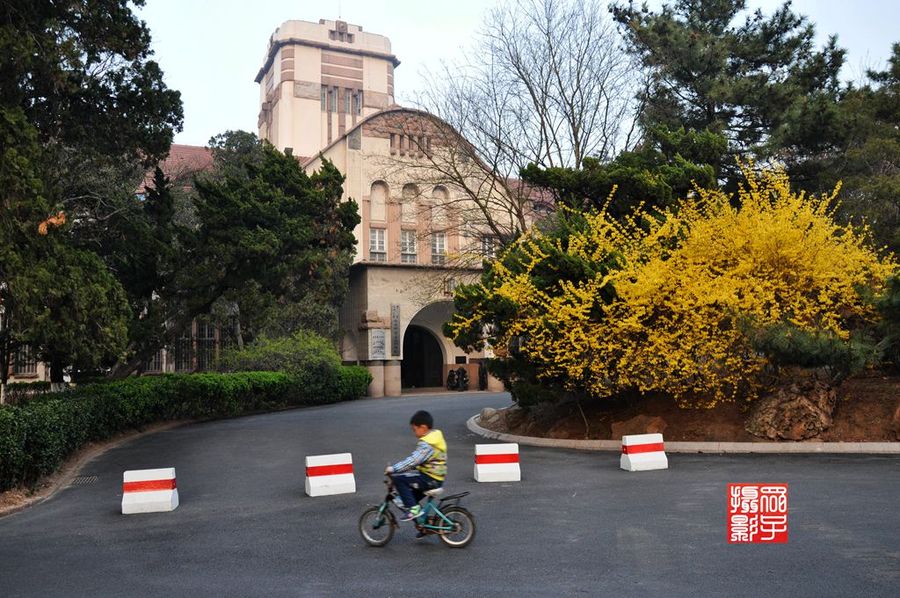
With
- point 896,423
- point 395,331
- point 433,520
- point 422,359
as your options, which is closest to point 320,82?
point 422,359

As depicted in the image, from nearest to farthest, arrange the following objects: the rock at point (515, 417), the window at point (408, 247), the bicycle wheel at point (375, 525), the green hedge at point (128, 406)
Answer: the bicycle wheel at point (375, 525)
the green hedge at point (128, 406)
the rock at point (515, 417)
the window at point (408, 247)

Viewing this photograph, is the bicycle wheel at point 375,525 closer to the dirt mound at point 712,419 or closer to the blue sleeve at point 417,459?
the blue sleeve at point 417,459

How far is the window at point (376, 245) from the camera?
46094 millimetres

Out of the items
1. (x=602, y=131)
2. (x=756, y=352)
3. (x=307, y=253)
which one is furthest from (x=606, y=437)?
(x=307, y=253)

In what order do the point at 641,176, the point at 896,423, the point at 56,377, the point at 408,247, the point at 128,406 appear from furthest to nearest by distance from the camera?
1. the point at 408,247
2. the point at 128,406
3. the point at 56,377
4. the point at 641,176
5. the point at 896,423

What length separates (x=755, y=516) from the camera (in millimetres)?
8758

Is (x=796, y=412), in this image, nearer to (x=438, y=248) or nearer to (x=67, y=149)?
(x=67, y=149)

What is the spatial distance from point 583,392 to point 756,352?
14.1 ft

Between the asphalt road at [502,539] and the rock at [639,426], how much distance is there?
6.63 ft

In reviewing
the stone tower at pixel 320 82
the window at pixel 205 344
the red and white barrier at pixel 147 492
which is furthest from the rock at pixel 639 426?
the stone tower at pixel 320 82

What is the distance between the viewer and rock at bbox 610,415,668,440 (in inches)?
714

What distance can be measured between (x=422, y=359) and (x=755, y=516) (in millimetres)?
41611

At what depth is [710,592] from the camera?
7004 millimetres

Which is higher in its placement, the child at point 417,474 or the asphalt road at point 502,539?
the child at point 417,474
